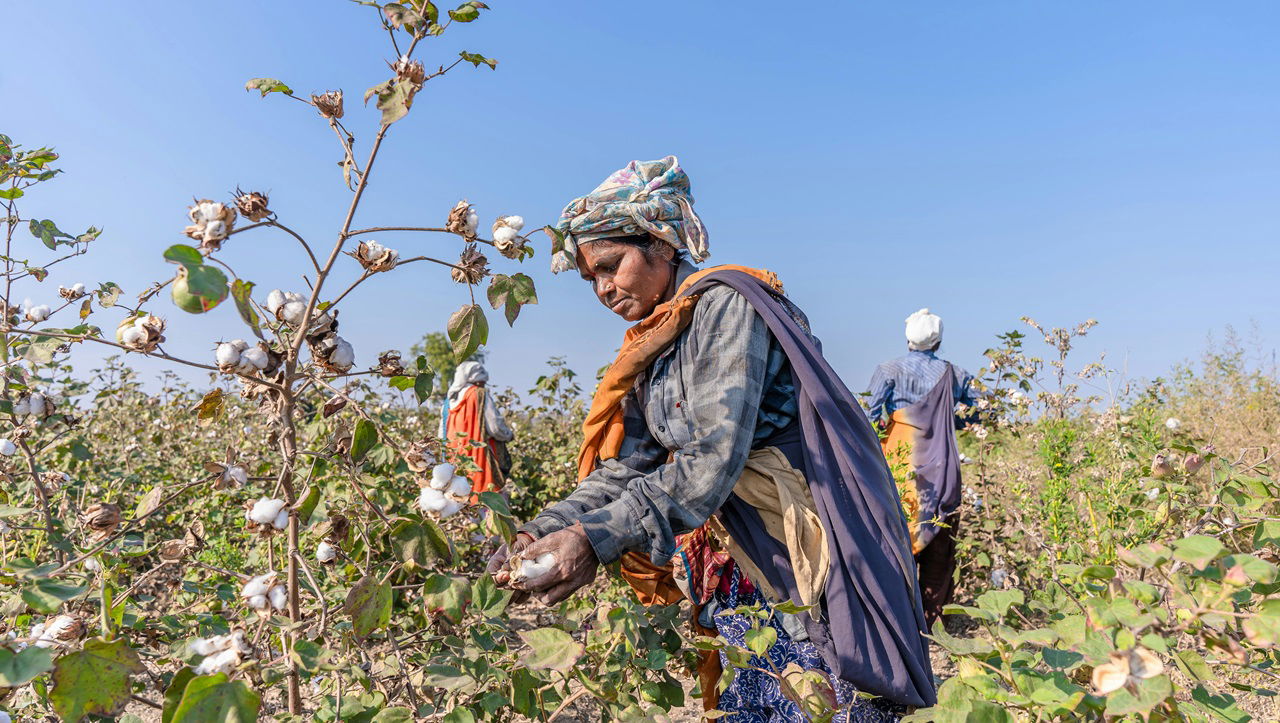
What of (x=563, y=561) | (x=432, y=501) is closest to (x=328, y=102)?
(x=432, y=501)

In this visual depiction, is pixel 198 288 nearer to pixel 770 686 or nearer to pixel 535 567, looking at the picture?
pixel 535 567

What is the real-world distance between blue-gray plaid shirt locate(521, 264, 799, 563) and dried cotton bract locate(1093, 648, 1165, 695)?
743mm

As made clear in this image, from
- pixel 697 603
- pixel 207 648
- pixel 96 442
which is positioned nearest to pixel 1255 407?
pixel 697 603

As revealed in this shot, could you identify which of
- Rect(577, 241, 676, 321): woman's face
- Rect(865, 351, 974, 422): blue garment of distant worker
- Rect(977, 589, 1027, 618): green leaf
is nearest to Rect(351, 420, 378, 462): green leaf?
Rect(577, 241, 676, 321): woman's face

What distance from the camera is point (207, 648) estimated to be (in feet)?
2.74

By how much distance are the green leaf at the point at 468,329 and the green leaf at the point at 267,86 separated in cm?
39

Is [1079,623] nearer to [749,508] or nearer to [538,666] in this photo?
[538,666]

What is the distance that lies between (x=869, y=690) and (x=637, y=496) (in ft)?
1.90

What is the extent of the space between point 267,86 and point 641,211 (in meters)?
0.75

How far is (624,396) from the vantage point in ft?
5.57

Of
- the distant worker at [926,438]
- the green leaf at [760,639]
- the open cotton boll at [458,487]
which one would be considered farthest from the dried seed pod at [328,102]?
the distant worker at [926,438]

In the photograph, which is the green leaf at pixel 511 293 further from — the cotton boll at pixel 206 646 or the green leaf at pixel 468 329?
the cotton boll at pixel 206 646

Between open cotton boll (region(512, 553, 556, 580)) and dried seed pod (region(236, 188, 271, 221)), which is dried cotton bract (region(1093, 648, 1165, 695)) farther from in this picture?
dried seed pod (region(236, 188, 271, 221))

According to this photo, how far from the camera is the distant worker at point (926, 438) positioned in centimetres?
408
